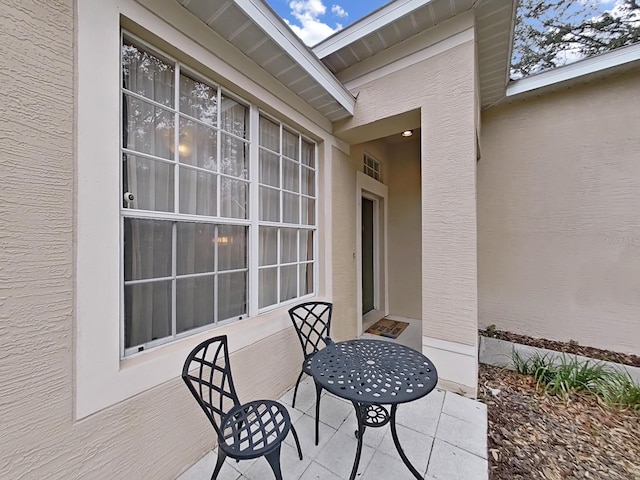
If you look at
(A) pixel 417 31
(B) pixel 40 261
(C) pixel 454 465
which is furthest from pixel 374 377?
(A) pixel 417 31

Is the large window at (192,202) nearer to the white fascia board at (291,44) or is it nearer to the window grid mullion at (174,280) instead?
the window grid mullion at (174,280)

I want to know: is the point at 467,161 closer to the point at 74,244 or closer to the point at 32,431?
the point at 74,244

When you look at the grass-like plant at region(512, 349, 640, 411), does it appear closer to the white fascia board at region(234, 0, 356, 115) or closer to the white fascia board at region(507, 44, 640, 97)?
the white fascia board at region(507, 44, 640, 97)

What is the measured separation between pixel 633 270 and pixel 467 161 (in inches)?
121

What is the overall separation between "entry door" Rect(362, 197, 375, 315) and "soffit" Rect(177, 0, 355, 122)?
90.0 inches

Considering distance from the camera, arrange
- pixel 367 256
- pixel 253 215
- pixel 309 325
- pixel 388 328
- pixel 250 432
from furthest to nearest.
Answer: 1. pixel 367 256
2. pixel 388 328
3. pixel 309 325
4. pixel 253 215
5. pixel 250 432

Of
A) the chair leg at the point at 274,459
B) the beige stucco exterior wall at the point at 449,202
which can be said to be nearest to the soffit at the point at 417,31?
the beige stucco exterior wall at the point at 449,202

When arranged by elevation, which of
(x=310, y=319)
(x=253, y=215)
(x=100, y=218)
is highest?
(x=253, y=215)

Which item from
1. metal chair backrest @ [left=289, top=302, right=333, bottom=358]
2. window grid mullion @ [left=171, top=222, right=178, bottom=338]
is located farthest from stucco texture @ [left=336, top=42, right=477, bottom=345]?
window grid mullion @ [left=171, top=222, right=178, bottom=338]

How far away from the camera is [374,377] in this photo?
5.61 feet

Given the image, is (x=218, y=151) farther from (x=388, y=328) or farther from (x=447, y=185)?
(x=388, y=328)

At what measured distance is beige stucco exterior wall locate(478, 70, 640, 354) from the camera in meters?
3.45

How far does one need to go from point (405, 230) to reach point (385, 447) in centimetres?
390

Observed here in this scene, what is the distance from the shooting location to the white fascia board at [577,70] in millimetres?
3246
